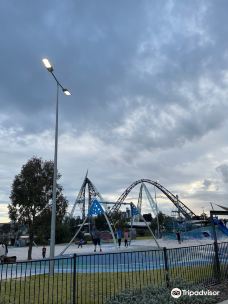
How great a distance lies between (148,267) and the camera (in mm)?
13203

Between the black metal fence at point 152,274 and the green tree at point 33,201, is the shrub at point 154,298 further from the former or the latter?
the green tree at point 33,201

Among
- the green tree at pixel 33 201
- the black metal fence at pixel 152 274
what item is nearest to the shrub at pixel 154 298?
the black metal fence at pixel 152 274

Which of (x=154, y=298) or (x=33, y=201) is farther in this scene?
(x=33, y=201)

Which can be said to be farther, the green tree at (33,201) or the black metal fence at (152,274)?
the green tree at (33,201)

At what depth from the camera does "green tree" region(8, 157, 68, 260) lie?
2675cm

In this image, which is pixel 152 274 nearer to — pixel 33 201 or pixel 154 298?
pixel 154 298

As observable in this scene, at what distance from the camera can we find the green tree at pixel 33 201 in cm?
2675

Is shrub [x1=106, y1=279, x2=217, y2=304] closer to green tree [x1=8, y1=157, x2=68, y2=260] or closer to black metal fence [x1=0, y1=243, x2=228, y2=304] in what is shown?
black metal fence [x1=0, y1=243, x2=228, y2=304]

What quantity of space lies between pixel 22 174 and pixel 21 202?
2.11m

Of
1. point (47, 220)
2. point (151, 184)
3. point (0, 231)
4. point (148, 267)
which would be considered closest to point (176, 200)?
point (151, 184)

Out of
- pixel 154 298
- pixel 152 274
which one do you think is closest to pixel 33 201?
pixel 152 274

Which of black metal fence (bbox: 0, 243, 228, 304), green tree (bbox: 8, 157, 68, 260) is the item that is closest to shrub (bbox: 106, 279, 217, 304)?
black metal fence (bbox: 0, 243, 228, 304)

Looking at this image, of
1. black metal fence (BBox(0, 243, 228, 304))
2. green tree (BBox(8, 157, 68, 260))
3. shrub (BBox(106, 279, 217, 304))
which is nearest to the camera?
shrub (BBox(106, 279, 217, 304))

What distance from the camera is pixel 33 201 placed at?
87.7 ft
